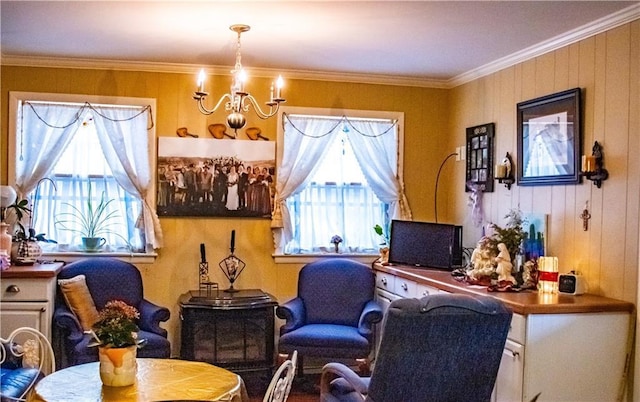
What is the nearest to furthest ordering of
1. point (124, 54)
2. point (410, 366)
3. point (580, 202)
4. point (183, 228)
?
point (410, 366), point (580, 202), point (124, 54), point (183, 228)

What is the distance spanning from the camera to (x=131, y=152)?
5.09 meters

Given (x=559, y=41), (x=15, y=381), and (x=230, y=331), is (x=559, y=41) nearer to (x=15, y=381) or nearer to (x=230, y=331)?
(x=230, y=331)

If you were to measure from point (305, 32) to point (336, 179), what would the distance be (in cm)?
176

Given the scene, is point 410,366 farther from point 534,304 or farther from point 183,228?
point 183,228

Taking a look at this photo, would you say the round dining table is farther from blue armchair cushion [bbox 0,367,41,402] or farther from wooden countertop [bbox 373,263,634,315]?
wooden countertop [bbox 373,263,634,315]

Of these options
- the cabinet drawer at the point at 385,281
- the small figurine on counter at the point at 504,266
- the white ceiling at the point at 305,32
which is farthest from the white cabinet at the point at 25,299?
the small figurine on counter at the point at 504,266

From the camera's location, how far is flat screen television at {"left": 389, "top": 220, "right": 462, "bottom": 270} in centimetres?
482

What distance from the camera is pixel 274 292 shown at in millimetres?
5355

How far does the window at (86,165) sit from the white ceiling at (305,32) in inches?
15.3

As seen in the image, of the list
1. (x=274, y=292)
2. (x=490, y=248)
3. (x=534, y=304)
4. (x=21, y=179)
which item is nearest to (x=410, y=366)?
(x=534, y=304)

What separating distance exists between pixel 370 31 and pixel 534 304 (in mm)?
1898

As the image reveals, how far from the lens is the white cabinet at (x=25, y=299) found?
4258 millimetres

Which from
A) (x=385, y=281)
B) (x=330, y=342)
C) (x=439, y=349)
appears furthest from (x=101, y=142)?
(x=439, y=349)

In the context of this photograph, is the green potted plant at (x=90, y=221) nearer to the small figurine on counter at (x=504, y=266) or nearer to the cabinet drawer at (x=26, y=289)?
the cabinet drawer at (x=26, y=289)
